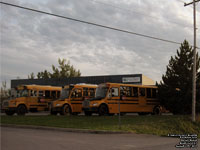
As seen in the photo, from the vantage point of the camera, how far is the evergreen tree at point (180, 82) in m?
24.0

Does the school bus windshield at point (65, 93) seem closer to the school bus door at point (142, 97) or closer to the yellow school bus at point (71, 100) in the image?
the yellow school bus at point (71, 100)

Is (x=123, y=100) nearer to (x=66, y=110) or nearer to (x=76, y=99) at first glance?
(x=76, y=99)

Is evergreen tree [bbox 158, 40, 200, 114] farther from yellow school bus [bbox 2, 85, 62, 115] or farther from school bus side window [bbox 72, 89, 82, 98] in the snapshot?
yellow school bus [bbox 2, 85, 62, 115]

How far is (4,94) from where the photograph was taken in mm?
55688

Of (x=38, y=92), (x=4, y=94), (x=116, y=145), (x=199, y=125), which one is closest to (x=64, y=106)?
(x=38, y=92)

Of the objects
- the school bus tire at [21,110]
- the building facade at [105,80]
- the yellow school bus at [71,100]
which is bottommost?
the school bus tire at [21,110]

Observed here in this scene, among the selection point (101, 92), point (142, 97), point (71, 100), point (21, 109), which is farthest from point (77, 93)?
point (142, 97)

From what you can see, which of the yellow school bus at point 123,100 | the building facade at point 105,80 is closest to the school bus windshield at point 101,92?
the yellow school bus at point 123,100

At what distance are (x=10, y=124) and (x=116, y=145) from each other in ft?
29.5

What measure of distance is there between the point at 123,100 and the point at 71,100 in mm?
4873

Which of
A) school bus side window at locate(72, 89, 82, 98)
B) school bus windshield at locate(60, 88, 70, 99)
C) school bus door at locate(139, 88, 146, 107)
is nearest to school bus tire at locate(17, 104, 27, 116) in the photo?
school bus windshield at locate(60, 88, 70, 99)

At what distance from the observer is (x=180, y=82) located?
24.4 meters

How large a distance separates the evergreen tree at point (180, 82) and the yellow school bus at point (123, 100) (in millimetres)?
2669

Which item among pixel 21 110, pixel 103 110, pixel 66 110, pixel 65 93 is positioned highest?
pixel 65 93
